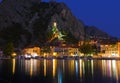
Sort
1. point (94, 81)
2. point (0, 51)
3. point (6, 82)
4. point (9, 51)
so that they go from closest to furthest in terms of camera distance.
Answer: point (6, 82) → point (94, 81) → point (9, 51) → point (0, 51)

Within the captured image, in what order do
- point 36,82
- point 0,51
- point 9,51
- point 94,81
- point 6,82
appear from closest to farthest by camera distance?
point 6,82, point 36,82, point 94,81, point 9,51, point 0,51

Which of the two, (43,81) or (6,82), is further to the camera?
(43,81)

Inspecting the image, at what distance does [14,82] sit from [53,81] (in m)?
6.42

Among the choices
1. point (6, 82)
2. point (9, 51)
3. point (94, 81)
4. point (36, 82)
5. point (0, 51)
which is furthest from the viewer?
point (0, 51)

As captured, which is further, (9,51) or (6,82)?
(9,51)

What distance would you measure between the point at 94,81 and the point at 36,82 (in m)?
8.85

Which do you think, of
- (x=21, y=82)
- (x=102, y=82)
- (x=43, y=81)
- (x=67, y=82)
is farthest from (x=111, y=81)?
(x=21, y=82)

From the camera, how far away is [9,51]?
179 metres

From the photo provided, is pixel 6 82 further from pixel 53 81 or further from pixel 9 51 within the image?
pixel 9 51

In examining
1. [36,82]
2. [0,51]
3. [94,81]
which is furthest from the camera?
[0,51]

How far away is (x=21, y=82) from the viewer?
45.5 metres

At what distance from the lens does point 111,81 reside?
50.1 metres

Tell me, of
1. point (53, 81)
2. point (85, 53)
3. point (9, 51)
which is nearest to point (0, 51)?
point (9, 51)

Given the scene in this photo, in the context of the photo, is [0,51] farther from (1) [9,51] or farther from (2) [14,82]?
(2) [14,82]
